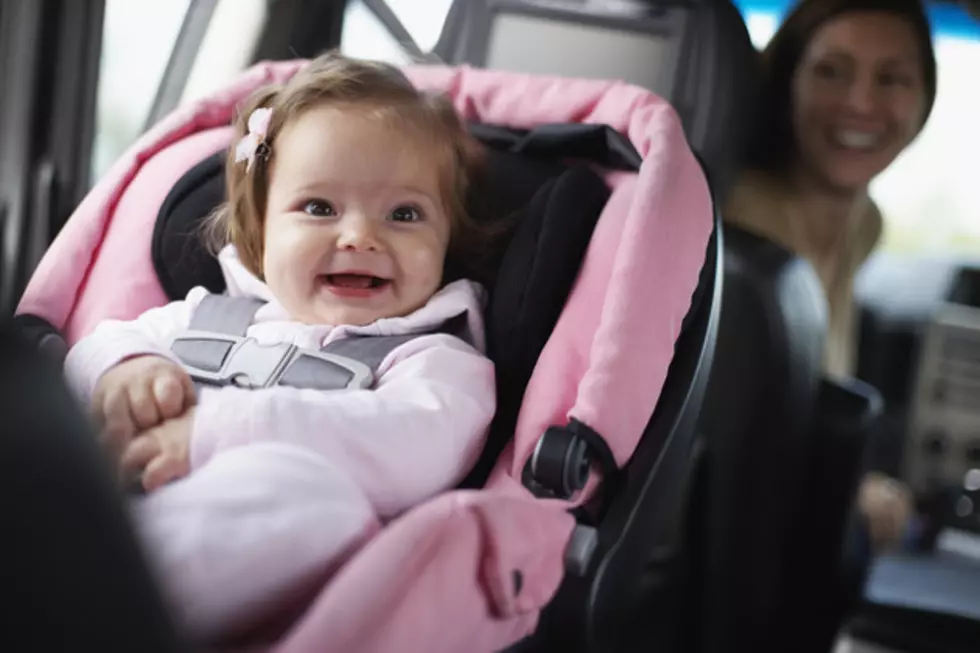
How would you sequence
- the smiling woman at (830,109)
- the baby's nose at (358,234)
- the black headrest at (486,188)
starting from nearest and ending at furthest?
the baby's nose at (358,234) → the black headrest at (486,188) → the smiling woman at (830,109)

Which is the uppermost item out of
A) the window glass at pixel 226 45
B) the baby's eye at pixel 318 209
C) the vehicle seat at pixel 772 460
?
the window glass at pixel 226 45

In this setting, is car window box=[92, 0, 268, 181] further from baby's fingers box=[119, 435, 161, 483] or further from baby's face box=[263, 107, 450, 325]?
baby's fingers box=[119, 435, 161, 483]

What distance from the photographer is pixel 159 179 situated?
A: 98 centimetres

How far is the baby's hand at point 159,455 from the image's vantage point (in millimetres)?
685

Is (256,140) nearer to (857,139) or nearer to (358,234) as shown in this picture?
(358,234)

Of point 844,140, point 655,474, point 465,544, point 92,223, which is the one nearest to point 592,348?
point 655,474

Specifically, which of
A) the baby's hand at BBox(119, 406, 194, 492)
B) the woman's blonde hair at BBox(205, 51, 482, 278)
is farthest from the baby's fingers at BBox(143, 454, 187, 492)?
the woman's blonde hair at BBox(205, 51, 482, 278)

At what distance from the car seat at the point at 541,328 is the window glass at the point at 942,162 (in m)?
0.50

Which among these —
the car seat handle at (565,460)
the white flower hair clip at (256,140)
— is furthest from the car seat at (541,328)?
the white flower hair clip at (256,140)

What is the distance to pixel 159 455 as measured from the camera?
2.29 feet

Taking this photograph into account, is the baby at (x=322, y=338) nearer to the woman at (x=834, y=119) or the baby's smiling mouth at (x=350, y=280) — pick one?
the baby's smiling mouth at (x=350, y=280)

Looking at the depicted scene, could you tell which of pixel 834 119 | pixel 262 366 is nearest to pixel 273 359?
pixel 262 366

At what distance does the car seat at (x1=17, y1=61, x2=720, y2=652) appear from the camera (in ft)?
2.04

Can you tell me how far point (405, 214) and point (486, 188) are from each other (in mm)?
128
